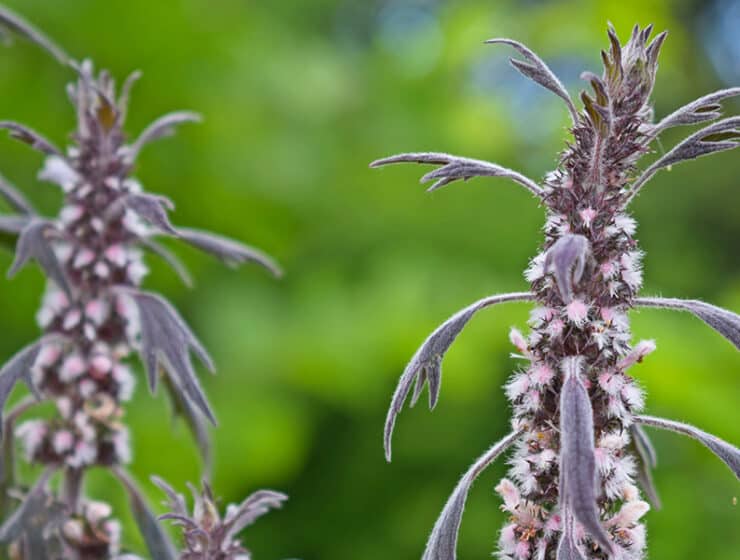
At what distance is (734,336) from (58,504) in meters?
1.14

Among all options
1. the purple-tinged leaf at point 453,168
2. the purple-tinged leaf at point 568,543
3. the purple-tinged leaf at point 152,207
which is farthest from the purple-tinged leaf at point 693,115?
the purple-tinged leaf at point 152,207

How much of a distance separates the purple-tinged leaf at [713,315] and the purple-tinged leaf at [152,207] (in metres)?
0.70

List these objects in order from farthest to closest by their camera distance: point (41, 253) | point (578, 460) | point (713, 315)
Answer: point (41, 253) → point (713, 315) → point (578, 460)

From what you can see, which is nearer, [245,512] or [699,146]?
[699,146]

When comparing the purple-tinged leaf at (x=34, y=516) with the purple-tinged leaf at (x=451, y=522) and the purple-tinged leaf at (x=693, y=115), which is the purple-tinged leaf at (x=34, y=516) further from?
the purple-tinged leaf at (x=693, y=115)

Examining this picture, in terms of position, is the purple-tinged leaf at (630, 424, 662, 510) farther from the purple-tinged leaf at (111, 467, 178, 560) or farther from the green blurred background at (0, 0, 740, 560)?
the green blurred background at (0, 0, 740, 560)

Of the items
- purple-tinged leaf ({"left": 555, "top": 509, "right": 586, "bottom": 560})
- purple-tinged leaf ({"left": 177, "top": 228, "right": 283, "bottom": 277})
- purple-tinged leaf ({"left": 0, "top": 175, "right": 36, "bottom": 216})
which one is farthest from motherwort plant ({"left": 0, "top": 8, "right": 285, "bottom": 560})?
purple-tinged leaf ({"left": 555, "top": 509, "right": 586, "bottom": 560})

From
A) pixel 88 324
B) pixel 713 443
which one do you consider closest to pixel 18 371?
pixel 88 324

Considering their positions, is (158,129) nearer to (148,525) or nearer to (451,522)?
(148,525)

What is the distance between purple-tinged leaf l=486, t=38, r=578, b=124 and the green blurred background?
265 centimetres

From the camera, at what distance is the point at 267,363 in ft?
14.0

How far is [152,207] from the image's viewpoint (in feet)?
5.22

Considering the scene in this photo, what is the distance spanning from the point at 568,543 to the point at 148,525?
1044mm

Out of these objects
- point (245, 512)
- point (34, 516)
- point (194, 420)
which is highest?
point (194, 420)
